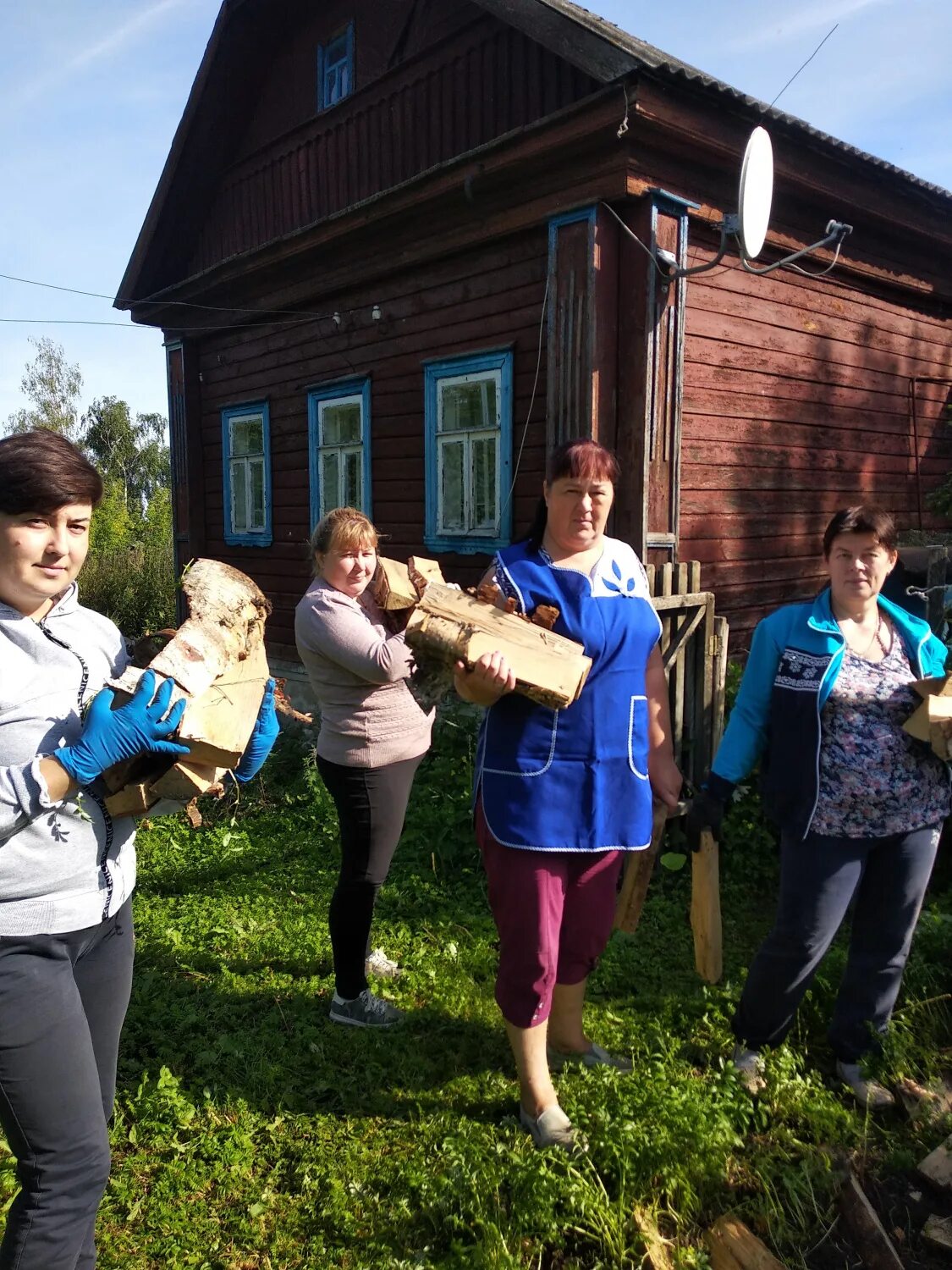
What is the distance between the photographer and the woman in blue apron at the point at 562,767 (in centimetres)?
221

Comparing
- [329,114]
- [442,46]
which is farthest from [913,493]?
[329,114]

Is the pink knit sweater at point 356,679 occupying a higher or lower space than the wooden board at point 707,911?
higher

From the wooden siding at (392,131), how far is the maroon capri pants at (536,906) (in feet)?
16.3

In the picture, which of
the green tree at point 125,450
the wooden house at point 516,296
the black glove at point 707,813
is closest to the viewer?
the black glove at point 707,813

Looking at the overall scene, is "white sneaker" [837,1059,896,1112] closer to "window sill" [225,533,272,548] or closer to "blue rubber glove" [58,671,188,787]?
"blue rubber glove" [58,671,188,787]

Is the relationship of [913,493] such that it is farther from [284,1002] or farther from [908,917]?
[284,1002]

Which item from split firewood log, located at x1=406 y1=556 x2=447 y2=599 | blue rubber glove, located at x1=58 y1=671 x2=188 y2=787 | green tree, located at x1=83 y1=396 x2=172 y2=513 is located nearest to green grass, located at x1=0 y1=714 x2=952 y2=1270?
blue rubber glove, located at x1=58 y1=671 x2=188 y2=787

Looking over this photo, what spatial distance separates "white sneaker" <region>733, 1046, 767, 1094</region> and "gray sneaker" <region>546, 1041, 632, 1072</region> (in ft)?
1.10

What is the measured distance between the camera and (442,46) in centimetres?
627

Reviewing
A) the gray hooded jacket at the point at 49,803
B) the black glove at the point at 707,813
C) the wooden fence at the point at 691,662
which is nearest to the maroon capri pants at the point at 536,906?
the black glove at the point at 707,813

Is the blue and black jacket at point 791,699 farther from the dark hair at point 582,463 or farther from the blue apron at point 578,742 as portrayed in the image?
the dark hair at point 582,463

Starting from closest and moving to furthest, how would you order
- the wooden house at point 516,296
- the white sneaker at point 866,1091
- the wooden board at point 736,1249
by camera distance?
the wooden board at point 736,1249
the white sneaker at point 866,1091
the wooden house at point 516,296

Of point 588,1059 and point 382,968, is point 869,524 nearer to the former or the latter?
point 588,1059

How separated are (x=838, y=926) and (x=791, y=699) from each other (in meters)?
0.72
